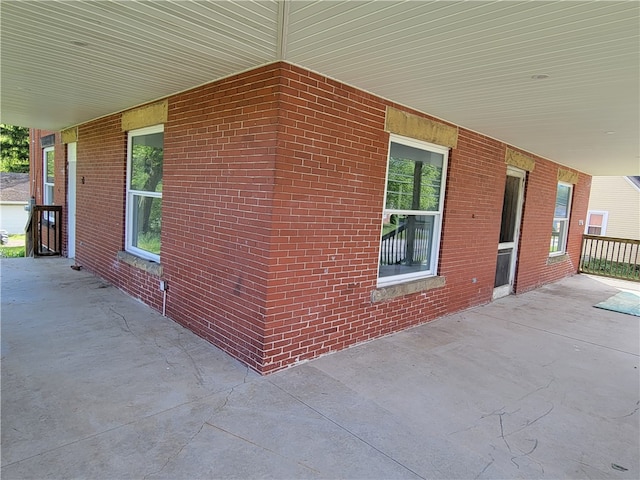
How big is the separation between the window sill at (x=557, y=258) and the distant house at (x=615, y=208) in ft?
20.5

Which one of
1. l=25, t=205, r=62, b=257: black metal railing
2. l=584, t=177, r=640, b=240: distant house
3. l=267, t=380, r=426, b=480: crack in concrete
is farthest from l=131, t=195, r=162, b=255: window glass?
l=584, t=177, r=640, b=240: distant house

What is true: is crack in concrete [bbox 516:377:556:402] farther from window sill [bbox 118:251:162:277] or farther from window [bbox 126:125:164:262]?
window [bbox 126:125:164:262]

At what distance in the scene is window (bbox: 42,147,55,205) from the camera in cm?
913

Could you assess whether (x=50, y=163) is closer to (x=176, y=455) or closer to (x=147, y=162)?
(x=147, y=162)

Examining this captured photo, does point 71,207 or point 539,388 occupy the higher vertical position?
point 71,207

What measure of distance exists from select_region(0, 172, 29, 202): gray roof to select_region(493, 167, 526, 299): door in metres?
31.8

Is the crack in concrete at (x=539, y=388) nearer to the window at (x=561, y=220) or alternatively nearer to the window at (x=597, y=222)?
the window at (x=561, y=220)

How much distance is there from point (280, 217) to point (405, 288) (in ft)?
6.84

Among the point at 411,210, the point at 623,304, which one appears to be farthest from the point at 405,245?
the point at 623,304

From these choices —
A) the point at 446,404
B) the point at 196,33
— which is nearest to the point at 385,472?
the point at 446,404

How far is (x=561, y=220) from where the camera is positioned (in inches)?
360

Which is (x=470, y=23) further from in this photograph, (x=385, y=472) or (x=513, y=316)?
(x=513, y=316)

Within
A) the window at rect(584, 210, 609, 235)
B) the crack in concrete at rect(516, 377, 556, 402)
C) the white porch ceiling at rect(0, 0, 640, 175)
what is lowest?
the crack in concrete at rect(516, 377, 556, 402)

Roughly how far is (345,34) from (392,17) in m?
0.36
